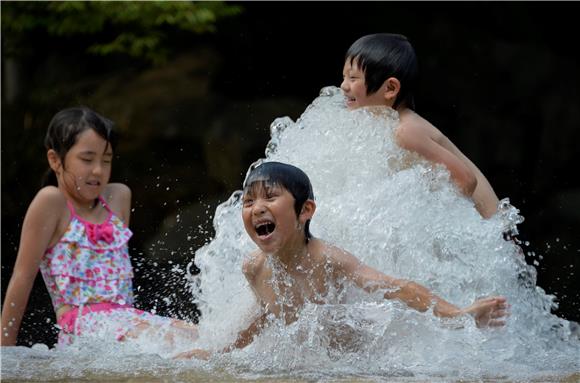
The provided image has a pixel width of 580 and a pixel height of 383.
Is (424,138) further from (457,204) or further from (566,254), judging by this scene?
(566,254)

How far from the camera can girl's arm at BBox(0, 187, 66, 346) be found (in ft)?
13.5

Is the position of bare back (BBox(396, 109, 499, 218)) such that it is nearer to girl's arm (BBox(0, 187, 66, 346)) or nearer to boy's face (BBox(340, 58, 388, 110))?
boy's face (BBox(340, 58, 388, 110))

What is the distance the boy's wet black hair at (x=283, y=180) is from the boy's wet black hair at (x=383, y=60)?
75 centimetres

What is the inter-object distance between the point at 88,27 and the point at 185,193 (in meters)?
1.60

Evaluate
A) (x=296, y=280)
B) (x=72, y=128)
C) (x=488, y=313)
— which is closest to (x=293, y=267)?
(x=296, y=280)

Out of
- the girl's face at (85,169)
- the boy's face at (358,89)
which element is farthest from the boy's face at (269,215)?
the girl's face at (85,169)

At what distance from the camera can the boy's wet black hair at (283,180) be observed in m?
3.44

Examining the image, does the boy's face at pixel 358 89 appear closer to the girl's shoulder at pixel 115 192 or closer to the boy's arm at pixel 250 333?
the boy's arm at pixel 250 333

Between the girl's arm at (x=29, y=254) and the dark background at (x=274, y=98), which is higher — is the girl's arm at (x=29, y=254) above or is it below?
below

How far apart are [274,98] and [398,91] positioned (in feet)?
15.8

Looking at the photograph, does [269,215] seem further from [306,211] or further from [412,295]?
[412,295]

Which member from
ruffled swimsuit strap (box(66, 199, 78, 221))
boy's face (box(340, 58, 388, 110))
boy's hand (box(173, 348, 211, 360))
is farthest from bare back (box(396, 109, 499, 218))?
ruffled swimsuit strap (box(66, 199, 78, 221))

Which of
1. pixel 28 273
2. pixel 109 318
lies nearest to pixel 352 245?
pixel 109 318

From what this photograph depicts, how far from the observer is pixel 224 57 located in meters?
9.14
